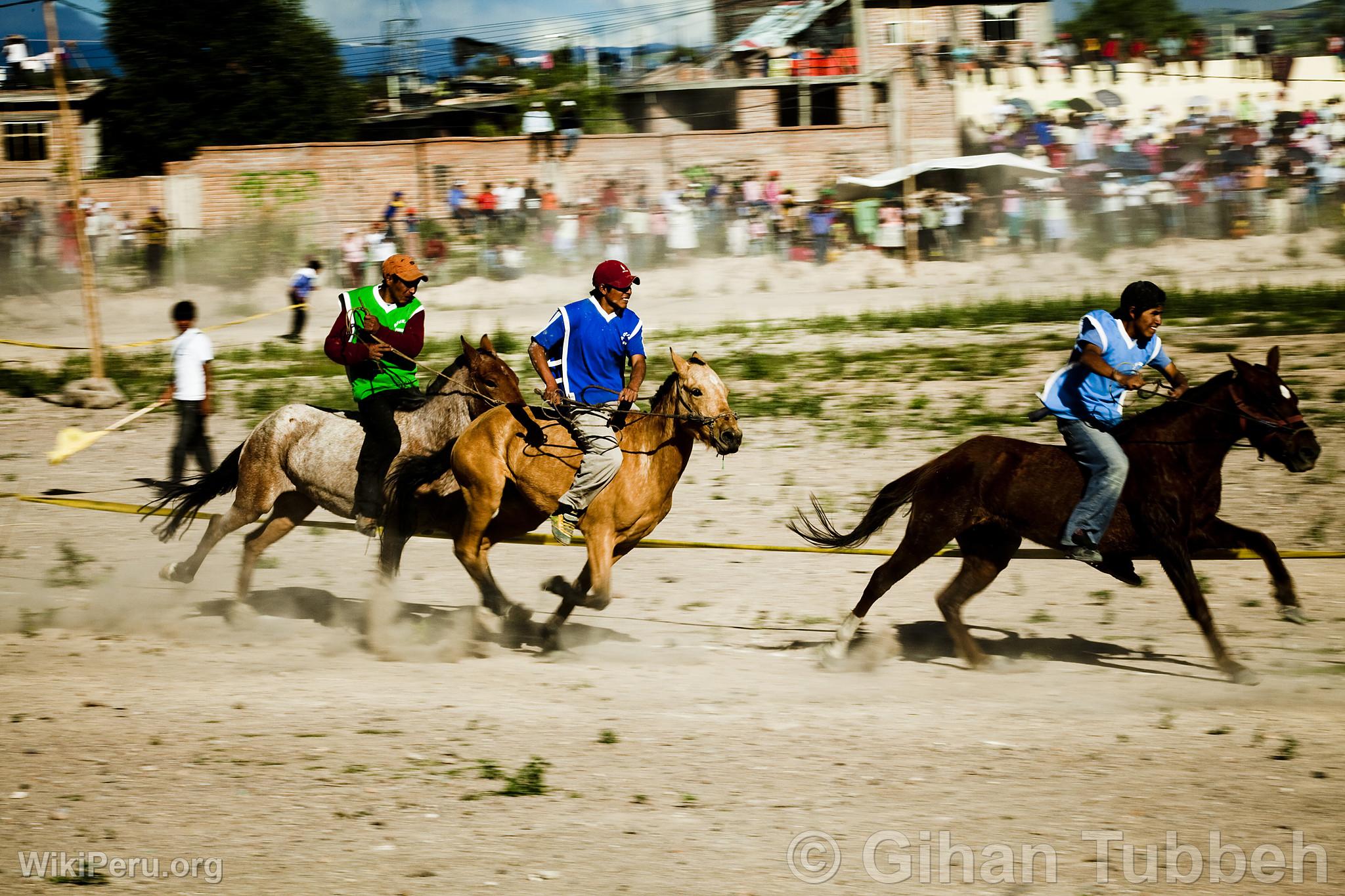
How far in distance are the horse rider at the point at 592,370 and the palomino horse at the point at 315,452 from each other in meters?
0.56

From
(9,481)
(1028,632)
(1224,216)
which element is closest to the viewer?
(1028,632)

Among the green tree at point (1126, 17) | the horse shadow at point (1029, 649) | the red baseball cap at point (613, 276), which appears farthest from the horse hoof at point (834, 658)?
the green tree at point (1126, 17)

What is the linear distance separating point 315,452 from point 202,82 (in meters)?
39.1

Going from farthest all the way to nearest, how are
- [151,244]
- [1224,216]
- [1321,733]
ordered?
[151,244]
[1224,216]
[1321,733]

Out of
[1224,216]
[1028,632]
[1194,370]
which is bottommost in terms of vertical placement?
[1028,632]

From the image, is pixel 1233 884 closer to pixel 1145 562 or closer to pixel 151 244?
pixel 1145 562

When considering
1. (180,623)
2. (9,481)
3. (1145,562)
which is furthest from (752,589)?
(9,481)

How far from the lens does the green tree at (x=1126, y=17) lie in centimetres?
6188

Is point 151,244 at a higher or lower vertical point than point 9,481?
higher

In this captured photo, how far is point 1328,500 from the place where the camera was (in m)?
10.5

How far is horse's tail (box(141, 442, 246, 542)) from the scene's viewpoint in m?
8.93

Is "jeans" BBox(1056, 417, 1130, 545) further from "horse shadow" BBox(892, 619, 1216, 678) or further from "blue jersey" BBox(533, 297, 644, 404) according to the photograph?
"blue jersey" BBox(533, 297, 644, 404)

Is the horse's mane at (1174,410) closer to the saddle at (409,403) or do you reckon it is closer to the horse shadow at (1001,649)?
the horse shadow at (1001,649)

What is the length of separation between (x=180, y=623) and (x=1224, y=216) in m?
24.0
